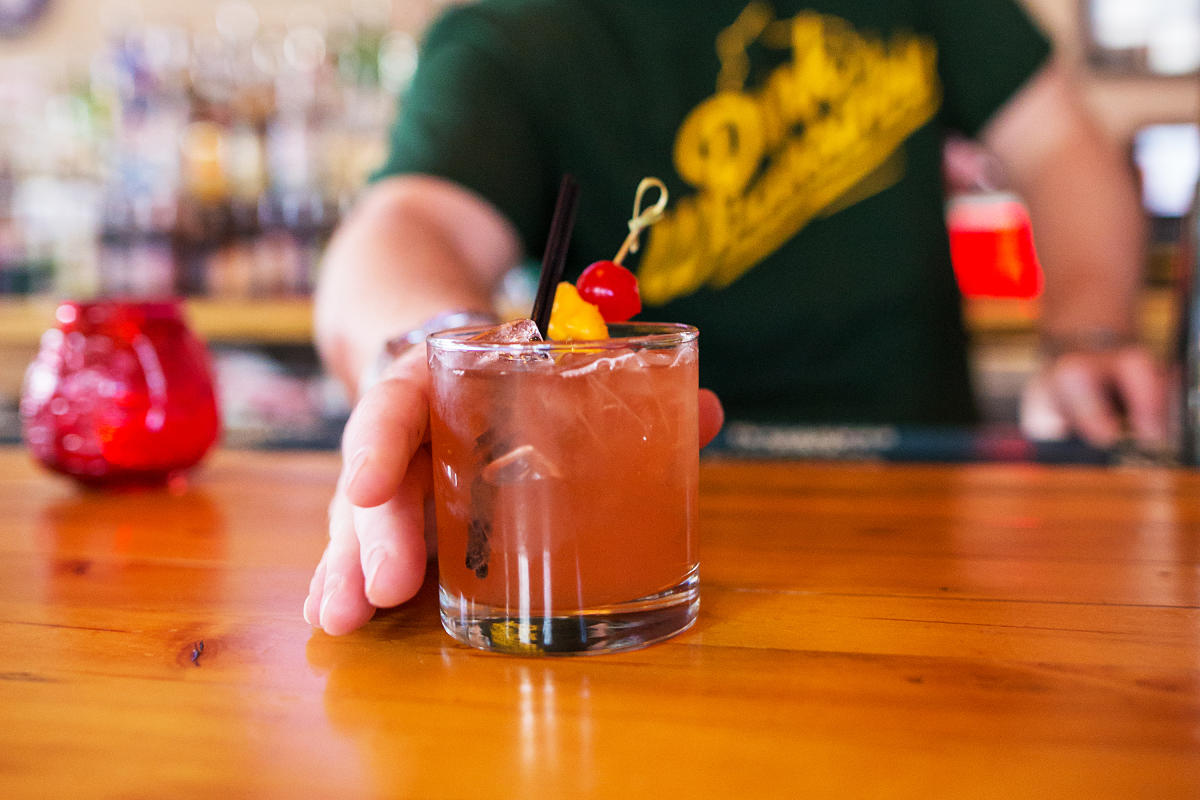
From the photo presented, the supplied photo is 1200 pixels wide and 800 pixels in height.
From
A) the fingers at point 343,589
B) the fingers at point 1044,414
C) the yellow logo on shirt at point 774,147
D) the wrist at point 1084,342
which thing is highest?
the yellow logo on shirt at point 774,147

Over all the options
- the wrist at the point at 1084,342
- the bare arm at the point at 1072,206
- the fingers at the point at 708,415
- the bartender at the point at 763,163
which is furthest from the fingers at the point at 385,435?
the bare arm at the point at 1072,206

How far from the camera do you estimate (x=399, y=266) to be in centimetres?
108

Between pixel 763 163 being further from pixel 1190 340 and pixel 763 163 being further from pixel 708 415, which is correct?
pixel 708 415

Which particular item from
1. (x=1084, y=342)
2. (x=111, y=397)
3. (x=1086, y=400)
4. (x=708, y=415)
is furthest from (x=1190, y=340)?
(x=111, y=397)

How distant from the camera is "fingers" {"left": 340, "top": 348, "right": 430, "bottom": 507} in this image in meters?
0.50

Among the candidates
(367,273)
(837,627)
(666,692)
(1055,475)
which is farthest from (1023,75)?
(666,692)

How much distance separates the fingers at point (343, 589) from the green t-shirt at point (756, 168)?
0.97 m

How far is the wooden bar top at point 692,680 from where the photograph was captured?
14.7 inches

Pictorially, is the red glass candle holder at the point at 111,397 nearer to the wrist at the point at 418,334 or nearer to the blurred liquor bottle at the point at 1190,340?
the wrist at the point at 418,334

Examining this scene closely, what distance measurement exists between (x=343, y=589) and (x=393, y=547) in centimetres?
4

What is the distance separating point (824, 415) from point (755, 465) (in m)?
0.57

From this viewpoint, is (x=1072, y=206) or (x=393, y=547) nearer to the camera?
(x=393, y=547)

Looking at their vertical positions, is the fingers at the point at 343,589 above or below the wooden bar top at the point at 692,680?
above

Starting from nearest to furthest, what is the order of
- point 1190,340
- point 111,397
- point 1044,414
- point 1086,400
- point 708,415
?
point 708,415 → point 111,397 → point 1190,340 → point 1086,400 → point 1044,414
